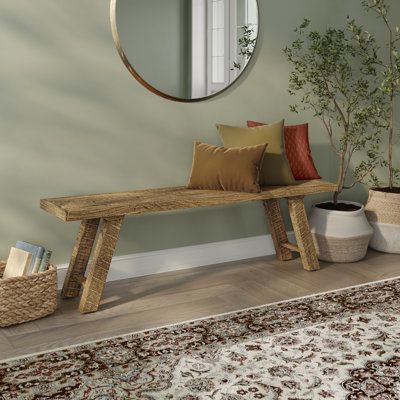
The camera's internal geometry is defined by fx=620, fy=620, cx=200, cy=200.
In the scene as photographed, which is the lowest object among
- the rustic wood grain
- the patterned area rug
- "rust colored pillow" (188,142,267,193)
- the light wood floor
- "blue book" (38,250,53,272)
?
the light wood floor

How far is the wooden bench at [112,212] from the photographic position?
124 inches

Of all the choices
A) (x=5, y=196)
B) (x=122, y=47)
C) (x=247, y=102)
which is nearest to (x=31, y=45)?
(x=122, y=47)

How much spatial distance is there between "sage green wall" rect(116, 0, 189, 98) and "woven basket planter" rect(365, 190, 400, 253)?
1.61 m

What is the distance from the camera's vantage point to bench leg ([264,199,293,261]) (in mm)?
4098

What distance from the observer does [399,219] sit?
14.1 ft

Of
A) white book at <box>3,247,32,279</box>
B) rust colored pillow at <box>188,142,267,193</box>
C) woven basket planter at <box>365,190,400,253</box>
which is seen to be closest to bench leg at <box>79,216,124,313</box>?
white book at <box>3,247,32,279</box>

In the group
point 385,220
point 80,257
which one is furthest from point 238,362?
point 385,220

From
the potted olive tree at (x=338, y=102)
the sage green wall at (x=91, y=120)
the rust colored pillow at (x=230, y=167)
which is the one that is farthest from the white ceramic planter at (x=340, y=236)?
the rust colored pillow at (x=230, y=167)

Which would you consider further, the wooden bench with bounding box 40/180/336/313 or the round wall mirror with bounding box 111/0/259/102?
the round wall mirror with bounding box 111/0/259/102

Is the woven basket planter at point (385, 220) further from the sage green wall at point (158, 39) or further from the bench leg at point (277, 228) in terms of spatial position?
the sage green wall at point (158, 39)

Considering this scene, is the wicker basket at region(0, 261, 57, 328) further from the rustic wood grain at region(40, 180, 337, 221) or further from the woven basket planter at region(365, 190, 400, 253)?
the woven basket planter at region(365, 190, 400, 253)

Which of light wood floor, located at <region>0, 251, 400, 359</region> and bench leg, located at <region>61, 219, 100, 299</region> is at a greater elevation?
bench leg, located at <region>61, 219, 100, 299</region>

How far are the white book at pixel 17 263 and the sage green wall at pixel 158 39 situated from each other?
127cm

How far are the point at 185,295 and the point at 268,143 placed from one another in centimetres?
106
